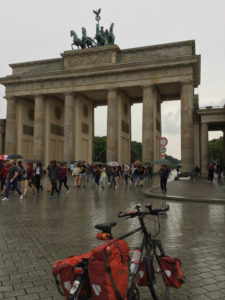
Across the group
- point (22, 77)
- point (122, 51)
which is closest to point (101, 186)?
point (122, 51)

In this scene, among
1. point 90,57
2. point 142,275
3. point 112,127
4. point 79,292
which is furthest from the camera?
point 90,57

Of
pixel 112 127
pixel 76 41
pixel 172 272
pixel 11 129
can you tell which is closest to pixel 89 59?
pixel 76 41

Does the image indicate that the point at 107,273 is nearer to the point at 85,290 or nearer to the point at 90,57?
the point at 85,290

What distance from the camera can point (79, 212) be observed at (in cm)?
994

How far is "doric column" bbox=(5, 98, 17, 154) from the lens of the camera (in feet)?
155

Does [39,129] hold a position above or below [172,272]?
above

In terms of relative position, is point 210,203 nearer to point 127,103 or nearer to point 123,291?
point 123,291

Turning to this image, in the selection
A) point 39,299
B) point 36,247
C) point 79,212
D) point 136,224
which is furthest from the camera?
point 79,212

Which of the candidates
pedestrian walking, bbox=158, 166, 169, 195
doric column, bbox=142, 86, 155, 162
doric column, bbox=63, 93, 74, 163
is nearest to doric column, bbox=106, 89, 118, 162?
doric column, bbox=142, 86, 155, 162

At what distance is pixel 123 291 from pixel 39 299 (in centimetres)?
138

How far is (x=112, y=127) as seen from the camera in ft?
140

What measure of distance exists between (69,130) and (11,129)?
10.4 meters

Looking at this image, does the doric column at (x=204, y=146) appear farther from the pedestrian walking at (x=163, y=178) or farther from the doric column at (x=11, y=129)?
the doric column at (x=11, y=129)

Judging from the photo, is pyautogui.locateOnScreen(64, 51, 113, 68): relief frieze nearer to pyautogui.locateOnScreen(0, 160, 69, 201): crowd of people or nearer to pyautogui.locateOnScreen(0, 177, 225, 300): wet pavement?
pyautogui.locateOnScreen(0, 160, 69, 201): crowd of people
